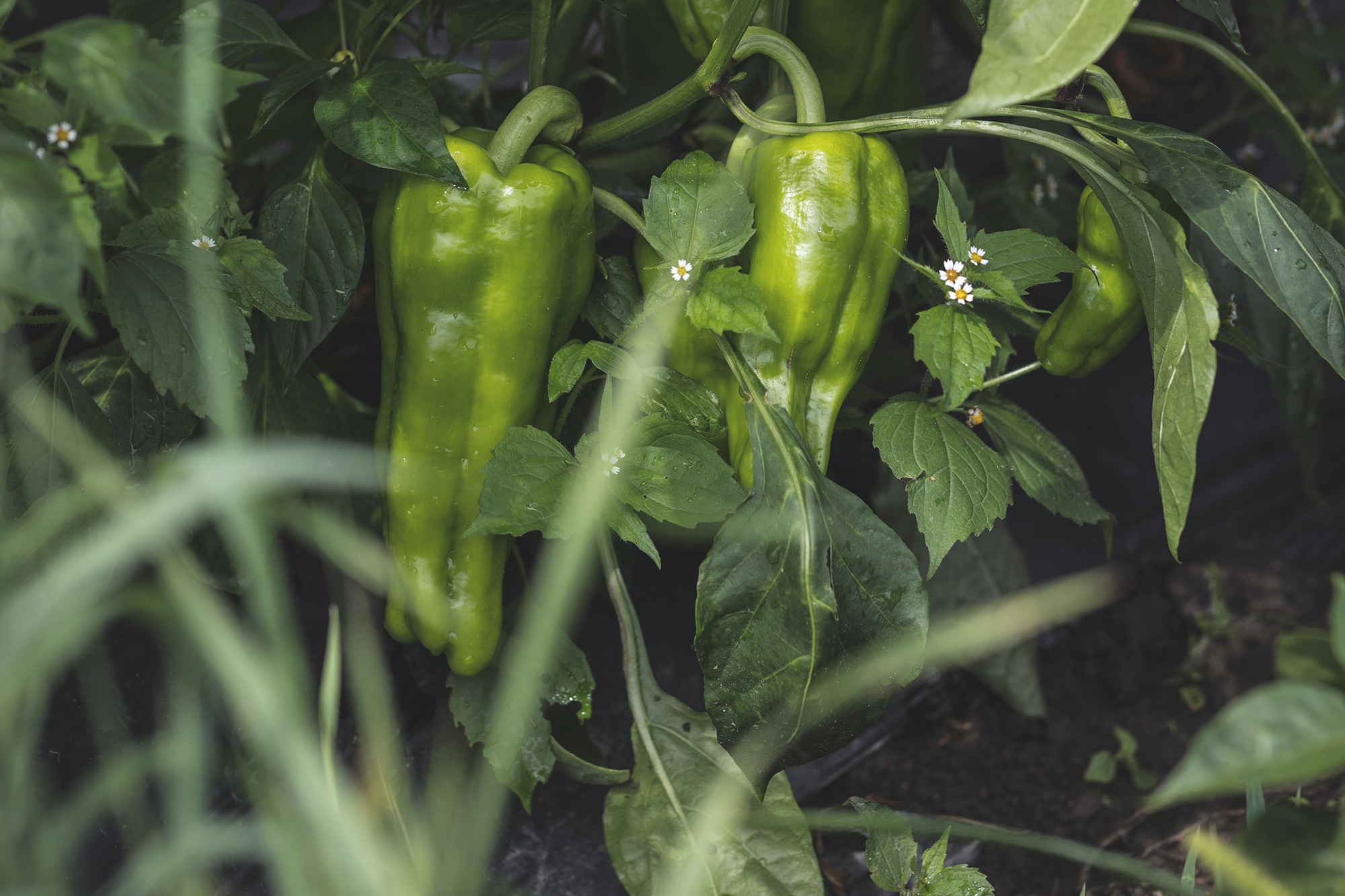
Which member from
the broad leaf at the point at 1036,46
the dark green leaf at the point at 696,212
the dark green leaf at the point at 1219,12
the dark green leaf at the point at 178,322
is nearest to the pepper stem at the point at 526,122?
the dark green leaf at the point at 696,212

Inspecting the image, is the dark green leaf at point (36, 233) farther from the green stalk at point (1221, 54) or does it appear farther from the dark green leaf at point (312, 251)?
the green stalk at point (1221, 54)

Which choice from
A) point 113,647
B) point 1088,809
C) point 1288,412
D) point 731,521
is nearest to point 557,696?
point 731,521

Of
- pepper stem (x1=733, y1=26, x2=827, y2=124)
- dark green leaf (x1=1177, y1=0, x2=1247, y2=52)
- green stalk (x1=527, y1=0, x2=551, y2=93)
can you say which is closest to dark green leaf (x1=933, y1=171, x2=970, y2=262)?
pepper stem (x1=733, y1=26, x2=827, y2=124)

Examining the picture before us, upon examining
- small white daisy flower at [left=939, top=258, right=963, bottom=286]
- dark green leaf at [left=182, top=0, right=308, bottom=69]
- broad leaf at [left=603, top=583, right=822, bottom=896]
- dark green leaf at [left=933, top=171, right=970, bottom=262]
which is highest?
dark green leaf at [left=182, top=0, right=308, bottom=69]

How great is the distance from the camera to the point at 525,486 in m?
0.65

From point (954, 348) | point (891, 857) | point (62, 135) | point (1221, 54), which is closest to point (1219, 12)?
point (1221, 54)

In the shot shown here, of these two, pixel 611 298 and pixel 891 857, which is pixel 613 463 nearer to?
pixel 611 298

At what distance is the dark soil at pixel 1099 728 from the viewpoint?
2.98ft

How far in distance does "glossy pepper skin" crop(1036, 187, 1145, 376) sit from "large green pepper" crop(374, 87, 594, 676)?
38 cm

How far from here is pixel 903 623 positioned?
68 centimetres

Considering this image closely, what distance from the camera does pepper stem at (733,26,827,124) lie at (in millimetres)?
694

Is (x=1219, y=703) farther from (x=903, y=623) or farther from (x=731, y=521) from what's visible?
(x=731, y=521)

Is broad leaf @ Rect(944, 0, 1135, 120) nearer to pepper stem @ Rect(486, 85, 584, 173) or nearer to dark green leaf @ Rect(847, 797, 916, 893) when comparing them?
pepper stem @ Rect(486, 85, 584, 173)

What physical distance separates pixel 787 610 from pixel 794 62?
409mm
